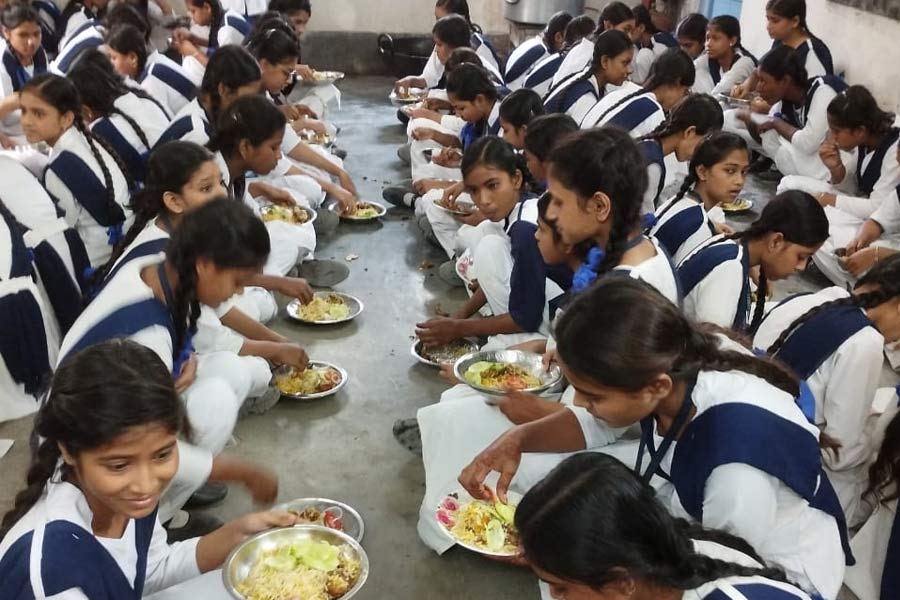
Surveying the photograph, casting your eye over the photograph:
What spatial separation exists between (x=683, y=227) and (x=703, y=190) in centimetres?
22

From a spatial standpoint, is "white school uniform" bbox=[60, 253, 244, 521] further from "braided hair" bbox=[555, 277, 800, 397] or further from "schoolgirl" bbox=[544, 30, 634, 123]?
"schoolgirl" bbox=[544, 30, 634, 123]

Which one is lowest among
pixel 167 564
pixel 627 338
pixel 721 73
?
pixel 167 564

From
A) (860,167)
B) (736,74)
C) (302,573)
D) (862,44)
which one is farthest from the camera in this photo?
(736,74)

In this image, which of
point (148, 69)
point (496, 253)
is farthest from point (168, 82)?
point (496, 253)

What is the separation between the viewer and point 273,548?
219cm

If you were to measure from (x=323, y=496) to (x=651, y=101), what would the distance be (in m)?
2.96

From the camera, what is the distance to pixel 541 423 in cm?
236

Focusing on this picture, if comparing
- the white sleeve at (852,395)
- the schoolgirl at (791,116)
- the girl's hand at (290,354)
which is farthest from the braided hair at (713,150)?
the schoolgirl at (791,116)

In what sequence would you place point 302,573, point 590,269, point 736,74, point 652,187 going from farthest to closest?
point 736,74, point 652,187, point 590,269, point 302,573

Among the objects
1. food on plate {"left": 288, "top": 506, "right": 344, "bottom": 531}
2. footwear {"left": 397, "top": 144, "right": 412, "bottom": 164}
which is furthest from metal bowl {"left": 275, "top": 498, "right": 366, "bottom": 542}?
footwear {"left": 397, "top": 144, "right": 412, "bottom": 164}

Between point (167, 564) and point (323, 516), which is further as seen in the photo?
point (323, 516)

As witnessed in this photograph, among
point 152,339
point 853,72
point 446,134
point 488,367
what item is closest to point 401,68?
point 446,134

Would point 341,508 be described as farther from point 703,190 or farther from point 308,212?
point 308,212

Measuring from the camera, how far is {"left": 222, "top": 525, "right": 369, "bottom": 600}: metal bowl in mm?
2041
